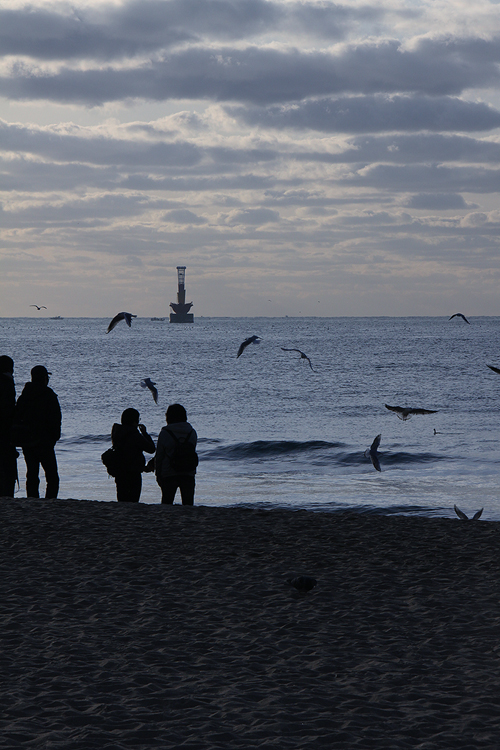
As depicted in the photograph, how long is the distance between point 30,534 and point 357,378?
154ft

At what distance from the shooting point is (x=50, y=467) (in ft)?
30.5

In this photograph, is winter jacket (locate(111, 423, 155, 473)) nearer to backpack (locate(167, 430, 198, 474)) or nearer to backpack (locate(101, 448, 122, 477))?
backpack (locate(101, 448, 122, 477))

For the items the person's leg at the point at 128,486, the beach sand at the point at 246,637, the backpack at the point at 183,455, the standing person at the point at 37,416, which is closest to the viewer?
the beach sand at the point at 246,637

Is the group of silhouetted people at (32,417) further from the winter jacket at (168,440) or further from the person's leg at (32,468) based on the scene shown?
the winter jacket at (168,440)

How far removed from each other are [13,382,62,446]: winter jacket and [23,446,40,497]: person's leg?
15cm

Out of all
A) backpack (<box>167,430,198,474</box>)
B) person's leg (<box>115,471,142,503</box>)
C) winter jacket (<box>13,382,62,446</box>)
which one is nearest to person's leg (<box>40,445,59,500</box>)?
winter jacket (<box>13,382,62,446</box>)

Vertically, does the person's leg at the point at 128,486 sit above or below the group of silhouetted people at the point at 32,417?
below

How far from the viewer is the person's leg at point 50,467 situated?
902 centimetres

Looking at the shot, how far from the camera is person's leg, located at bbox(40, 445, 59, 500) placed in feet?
29.6

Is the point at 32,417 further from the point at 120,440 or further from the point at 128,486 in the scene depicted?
the point at 128,486

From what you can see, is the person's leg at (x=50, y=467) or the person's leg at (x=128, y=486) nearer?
the person's leg at (x=50, y=467)

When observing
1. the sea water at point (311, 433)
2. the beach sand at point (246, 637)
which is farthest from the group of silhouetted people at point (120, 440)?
the sea water at point (311, 433)

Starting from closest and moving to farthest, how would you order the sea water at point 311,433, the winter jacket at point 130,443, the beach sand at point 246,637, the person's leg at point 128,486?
1. the beach sand at point 246,637
2. the winter jacket at point 130,443
3. the person's leg at point 128,486
4. the sea water at point 311,433

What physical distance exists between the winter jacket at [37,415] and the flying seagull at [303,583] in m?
3.94
